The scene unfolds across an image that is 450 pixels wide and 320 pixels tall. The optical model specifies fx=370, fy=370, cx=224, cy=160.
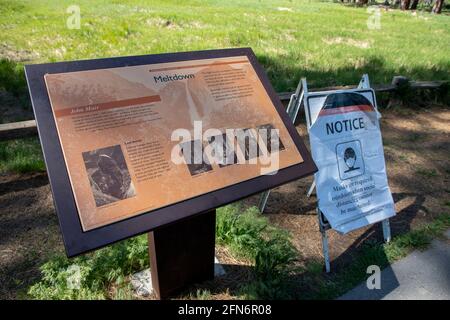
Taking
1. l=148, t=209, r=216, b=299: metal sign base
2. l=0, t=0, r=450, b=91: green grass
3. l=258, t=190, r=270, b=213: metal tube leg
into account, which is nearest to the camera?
l=148, t=209, r=216, b=299: metal sign base

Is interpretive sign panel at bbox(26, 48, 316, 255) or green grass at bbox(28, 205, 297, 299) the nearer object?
interpretive sign panel at bbox(26, 48, 316, 255)

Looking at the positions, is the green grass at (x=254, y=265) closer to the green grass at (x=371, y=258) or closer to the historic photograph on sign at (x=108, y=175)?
the green grass at (x=371, y=258)

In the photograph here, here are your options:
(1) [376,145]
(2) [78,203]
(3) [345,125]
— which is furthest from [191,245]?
(1) [376,145]

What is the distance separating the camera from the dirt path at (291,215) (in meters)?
3.16

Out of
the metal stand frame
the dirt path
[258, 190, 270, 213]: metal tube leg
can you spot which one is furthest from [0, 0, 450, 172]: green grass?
the metal stand frame

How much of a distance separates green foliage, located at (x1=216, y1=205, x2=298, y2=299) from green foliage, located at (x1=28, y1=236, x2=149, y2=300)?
2.59ft

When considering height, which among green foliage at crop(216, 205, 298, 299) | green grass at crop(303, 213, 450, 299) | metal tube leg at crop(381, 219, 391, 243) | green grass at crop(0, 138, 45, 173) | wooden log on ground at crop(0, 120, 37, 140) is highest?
wooden log on ground at crop(0, 120, 37, 140)

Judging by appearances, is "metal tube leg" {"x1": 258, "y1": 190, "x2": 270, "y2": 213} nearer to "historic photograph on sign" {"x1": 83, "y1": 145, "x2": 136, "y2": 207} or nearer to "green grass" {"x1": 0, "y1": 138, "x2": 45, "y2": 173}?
"historic photograph on sign" {"x1": 83, "y1": 145, "x2": 136, "y2": 207}

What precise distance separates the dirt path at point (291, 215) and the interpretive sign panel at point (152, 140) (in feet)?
3.73

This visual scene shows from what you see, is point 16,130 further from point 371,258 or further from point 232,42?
point 232,42

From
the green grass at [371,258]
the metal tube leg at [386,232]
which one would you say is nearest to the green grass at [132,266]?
the green grass at [371,258]

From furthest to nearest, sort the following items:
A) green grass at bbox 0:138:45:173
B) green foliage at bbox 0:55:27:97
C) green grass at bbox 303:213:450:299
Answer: green foliage at bbox 0:55:27:97 → green grass at bbox 0:138:45:173 → green grass at bbox 303:213:450:299

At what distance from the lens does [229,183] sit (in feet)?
7.43

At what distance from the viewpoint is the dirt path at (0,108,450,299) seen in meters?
3.16
